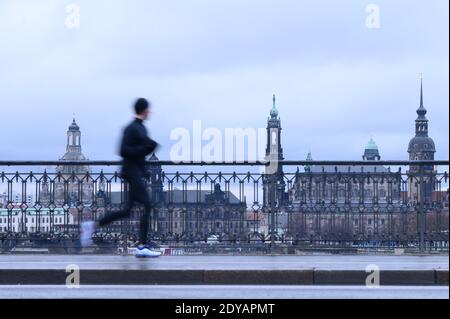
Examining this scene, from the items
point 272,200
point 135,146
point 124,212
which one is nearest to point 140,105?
point 135,146

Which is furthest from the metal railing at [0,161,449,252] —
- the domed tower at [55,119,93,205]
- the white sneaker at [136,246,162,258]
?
the white sneaker at [136,246,162,258]

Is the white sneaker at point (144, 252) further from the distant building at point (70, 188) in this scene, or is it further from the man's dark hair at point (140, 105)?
the distant building at point (70, 188)

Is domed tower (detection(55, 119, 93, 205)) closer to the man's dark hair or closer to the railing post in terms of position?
the railing post

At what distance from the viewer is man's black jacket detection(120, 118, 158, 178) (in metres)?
14.9

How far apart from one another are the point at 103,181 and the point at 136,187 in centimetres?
671

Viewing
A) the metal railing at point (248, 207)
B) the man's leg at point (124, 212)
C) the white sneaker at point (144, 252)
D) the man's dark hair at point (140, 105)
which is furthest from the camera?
the metal railing at point (248, 207)

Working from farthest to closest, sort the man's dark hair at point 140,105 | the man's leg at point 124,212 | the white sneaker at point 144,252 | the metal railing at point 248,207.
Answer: the metal railing at point 248,207, the white sneaker at point 144,252, the man's leg at point 124,212, the man's dark hair at point 140,105

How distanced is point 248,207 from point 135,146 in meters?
7.26

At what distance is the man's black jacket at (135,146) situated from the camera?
14.9 meters

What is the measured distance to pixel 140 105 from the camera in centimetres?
1495

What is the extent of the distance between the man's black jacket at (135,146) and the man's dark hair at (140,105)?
0.48ft

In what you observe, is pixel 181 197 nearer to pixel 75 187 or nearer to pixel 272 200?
pixel 272 200

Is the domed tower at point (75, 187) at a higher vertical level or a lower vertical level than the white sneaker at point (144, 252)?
higher

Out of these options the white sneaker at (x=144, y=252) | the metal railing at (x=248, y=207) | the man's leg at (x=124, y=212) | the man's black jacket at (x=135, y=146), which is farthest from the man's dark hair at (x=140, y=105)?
the metal railing at (x=248, y=207)
